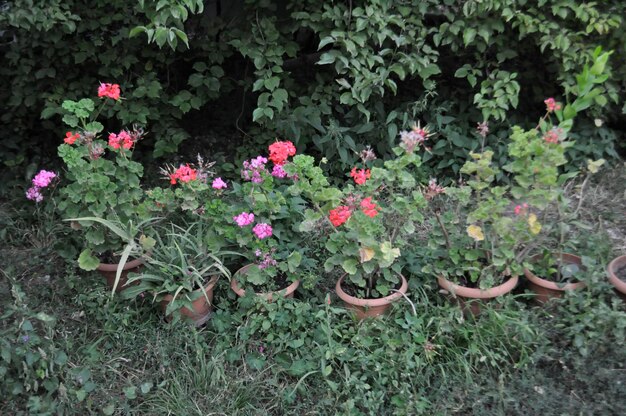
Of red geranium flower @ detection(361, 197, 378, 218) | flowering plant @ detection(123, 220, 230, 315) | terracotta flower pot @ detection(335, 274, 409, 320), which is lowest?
flowering plant @ detection(123, 220, 230, 315)

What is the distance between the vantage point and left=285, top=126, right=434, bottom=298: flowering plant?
8.34 feet

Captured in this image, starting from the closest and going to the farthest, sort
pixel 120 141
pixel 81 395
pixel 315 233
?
pixel 81 395 < pixel 120 141 < pixel 315 233

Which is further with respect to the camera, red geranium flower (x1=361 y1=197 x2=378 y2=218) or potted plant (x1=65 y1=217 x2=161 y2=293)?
potted plant (x1=65 y1=217 x2=161 y2=293)

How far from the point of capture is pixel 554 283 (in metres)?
2.71

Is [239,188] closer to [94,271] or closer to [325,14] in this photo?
[94,271]

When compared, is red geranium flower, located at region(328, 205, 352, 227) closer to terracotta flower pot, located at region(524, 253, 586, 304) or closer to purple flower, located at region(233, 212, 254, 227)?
purple flower, located at region(233, 212, 254, 227)

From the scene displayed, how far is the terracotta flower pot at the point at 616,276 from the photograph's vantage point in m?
2.61

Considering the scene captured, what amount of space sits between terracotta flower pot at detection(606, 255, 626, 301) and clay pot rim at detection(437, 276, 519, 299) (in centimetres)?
42

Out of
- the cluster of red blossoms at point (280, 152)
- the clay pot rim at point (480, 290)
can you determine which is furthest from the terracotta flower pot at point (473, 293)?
the cluster of red blossoms at point (280, 152)

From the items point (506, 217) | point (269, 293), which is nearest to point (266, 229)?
point (269, 293)

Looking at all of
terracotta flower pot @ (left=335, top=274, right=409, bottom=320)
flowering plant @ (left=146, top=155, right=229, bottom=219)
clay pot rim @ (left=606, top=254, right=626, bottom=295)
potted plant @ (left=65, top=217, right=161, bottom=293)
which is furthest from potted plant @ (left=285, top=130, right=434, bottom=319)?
clay pot rim @ (left=606, top=254, right=626, bottom=295)

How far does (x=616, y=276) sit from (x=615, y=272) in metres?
0.05

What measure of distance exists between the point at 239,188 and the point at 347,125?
1.25 meters

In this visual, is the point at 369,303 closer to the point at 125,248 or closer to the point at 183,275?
the point at 183,275
